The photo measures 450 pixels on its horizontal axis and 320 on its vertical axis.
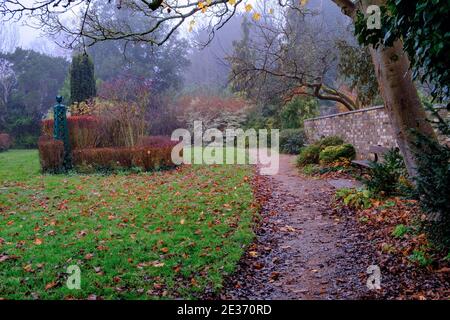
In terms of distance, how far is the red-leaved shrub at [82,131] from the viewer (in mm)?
12523

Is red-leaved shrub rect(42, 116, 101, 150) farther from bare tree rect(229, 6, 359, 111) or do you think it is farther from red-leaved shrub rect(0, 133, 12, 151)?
red-leaved shrub rect(0, 133, 12, 151)

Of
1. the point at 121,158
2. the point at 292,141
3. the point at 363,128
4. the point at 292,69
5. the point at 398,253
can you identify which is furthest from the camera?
the point at 292,141

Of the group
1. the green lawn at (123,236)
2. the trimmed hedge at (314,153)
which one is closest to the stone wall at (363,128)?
the trimmed hedge at (314,153)

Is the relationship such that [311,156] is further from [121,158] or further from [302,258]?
[302,258]

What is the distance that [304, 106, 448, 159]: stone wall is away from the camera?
30.3ft

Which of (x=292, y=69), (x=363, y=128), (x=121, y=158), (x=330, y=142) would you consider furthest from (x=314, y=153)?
(x=121, y=158)

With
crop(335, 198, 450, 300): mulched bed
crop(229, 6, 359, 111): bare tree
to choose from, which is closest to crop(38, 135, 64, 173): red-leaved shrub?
crop(229, 6, 359, 111): bare tree

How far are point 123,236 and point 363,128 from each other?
26.7ft

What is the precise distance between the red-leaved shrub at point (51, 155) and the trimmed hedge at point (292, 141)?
9860mm

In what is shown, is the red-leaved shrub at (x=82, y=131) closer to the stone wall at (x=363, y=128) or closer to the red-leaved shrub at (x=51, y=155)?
the red-leaved shrub at (x=51, y=155)

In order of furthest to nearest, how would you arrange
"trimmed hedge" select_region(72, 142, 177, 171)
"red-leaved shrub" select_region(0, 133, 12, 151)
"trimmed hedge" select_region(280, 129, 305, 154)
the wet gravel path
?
"red-leaved shrub" select_region(0, 133, 12, 151) < "trimmed hedge" select_region(280, 129, 305, 154) < "trimmed hedge" select_region(72, 142, 177, 171) < the wet gravel path

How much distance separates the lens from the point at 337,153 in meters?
10.9

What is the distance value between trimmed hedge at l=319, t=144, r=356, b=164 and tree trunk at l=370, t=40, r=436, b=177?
20.8 feet

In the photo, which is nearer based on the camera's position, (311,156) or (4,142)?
(311,156)
